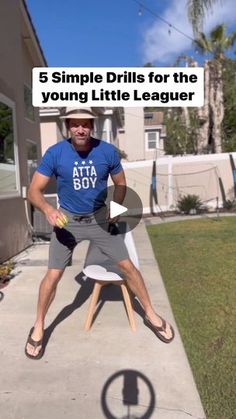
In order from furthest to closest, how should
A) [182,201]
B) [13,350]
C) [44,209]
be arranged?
[182,201] < [13,350] < [44,209]

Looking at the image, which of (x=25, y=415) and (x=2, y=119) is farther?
(x=2, y=119)

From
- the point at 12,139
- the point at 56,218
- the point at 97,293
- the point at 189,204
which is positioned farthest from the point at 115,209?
the point at 189,204

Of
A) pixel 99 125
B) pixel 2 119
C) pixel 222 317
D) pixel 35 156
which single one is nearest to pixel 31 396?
Answer: pixel 222 317

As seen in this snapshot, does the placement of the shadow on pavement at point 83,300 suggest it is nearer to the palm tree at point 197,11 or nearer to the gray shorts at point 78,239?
the gray shorts at point 78,239

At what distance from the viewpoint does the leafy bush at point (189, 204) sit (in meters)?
13.3

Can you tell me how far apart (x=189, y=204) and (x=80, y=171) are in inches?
408

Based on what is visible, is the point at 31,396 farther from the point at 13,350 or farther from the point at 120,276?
the point at 120,276

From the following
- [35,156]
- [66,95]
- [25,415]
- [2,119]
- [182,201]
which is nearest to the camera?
[25,415]

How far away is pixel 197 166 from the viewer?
14.2 meters

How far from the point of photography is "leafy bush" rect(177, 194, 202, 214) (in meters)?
13.3

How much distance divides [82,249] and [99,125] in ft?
40.1

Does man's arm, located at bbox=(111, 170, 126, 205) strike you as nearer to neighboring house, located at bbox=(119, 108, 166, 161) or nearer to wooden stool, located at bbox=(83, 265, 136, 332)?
wooden stool, located at bbox=(83, 265, 136, 332)

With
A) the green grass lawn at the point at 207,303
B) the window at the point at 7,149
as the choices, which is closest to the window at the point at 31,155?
the window at the point at 7,149

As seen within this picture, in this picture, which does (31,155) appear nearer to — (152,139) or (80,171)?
(80,171)
